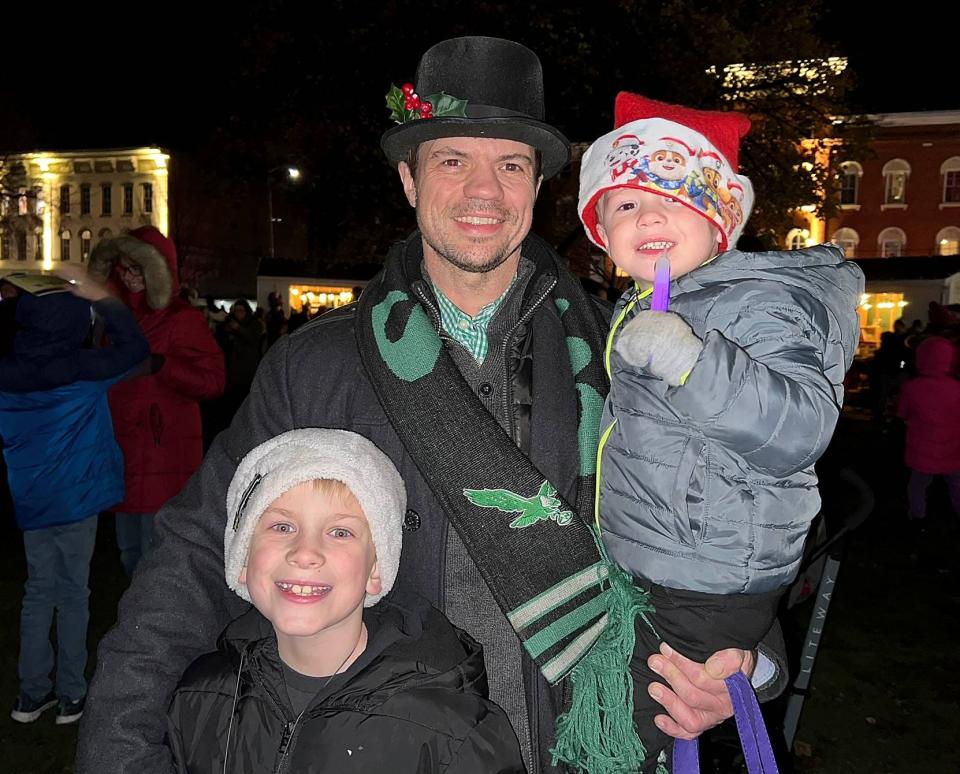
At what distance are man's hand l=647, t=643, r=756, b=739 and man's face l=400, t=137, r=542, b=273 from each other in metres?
1.18

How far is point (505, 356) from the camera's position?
2.23 meters

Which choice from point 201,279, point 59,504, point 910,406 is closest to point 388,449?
point 59,504

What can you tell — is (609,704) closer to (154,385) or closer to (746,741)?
(746,741)

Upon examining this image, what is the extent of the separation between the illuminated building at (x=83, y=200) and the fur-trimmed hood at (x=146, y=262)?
4803cm

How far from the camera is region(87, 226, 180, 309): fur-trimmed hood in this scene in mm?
4953

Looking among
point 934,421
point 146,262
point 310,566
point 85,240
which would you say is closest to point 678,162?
point 310,566

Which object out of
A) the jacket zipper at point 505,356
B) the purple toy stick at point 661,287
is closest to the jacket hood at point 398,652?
the jacket zipper at point 505,356

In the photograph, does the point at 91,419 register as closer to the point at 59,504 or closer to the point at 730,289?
the point at 59,504

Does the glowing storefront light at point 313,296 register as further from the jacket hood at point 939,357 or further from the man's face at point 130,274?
the man's face at point 130,274

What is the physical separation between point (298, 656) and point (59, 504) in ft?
10.0

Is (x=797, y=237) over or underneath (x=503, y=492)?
over

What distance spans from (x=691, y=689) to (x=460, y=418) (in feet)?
2.87

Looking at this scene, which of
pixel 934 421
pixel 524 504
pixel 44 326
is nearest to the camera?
pixel 524 504

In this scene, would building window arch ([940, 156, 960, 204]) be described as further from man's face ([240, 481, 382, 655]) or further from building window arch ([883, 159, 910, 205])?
man's face ([240, 481, 382, 655])
